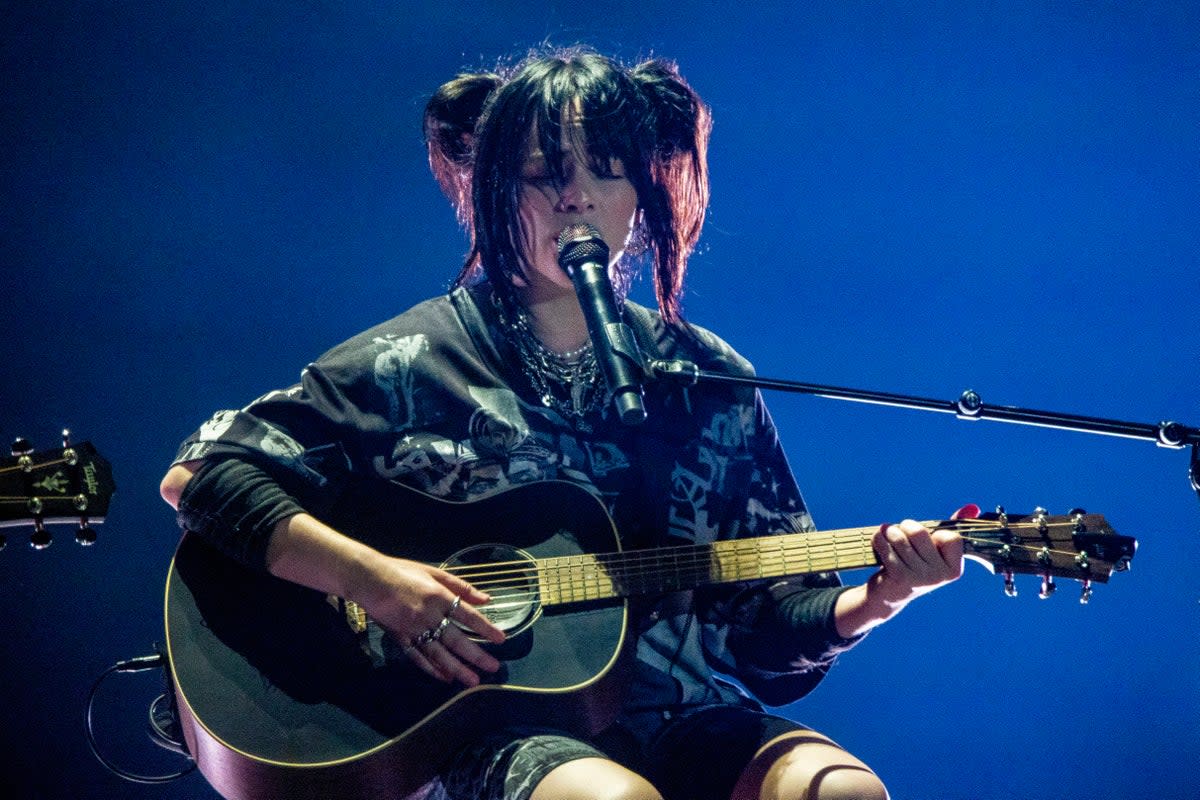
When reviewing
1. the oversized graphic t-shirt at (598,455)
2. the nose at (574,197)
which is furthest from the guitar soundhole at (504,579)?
the nose at (574,197)

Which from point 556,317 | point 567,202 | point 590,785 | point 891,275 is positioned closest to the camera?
point 590,785

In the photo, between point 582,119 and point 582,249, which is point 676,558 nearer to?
point 582,249

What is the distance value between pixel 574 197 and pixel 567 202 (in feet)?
0.06

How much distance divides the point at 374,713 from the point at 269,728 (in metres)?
0.16

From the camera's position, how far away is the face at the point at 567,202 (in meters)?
2.16

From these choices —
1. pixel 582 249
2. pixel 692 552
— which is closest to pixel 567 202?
pixel 582 249

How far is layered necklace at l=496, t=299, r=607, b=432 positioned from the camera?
223 cm

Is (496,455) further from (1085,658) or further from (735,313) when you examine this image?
(1085,658)

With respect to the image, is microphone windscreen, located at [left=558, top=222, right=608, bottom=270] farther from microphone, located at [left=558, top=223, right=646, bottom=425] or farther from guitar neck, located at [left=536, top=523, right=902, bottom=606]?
guitar neck, located at [left=536, top=523, right=902, bottom=606]

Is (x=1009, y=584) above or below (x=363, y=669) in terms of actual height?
above

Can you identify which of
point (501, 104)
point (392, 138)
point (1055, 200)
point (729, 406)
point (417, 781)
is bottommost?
point (417, 781)

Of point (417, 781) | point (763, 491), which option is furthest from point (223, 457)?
point (763, 491)

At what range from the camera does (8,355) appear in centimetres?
254

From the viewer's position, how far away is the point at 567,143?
2.18 meters
